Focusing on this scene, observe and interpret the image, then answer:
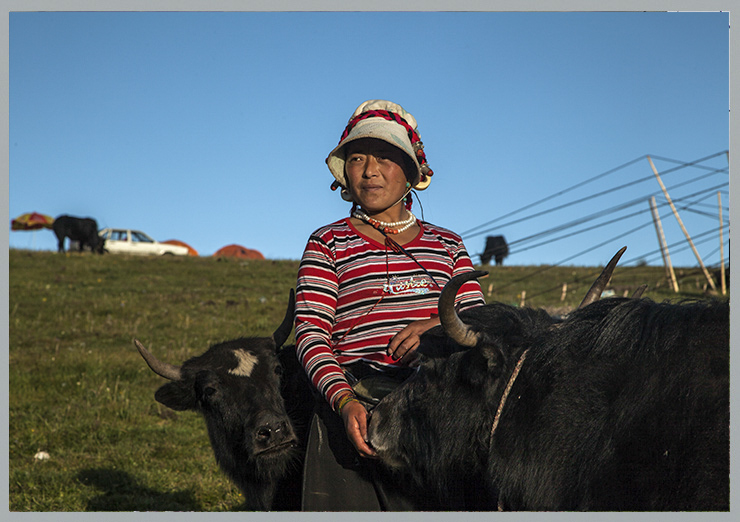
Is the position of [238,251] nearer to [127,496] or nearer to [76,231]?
[76,231]

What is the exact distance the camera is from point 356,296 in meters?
3.10

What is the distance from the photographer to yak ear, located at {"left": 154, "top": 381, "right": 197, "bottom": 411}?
443cm

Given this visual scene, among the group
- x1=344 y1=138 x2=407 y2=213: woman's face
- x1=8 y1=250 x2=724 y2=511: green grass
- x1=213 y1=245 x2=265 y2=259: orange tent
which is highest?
x1=213 y1=245 x2=265 y2=259: orange tent

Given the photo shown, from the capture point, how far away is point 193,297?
17109 mm

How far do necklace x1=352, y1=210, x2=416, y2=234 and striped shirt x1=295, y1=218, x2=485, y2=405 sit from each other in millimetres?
101

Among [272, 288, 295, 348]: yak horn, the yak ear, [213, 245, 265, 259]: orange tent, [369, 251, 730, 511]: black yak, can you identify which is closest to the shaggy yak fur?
[369, 251, 730, 511]: black yak

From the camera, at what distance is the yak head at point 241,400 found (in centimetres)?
375

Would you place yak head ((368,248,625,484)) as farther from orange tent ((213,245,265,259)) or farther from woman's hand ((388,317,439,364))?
orange tent ((213,245,265,259))

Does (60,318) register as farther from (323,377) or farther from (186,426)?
(323,377)

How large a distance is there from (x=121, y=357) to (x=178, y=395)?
720 centimetres

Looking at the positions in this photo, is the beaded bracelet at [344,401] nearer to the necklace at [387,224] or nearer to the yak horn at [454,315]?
the yak horn at [454,315]

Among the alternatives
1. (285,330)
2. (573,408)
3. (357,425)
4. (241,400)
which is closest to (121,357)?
(285,330)

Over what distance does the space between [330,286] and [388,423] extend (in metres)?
0.71

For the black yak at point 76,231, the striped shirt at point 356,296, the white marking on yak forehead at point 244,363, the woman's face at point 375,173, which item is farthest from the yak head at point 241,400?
the black yak at point 76,231
